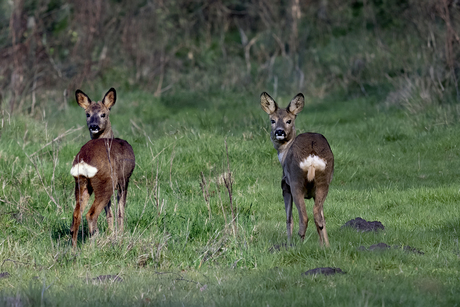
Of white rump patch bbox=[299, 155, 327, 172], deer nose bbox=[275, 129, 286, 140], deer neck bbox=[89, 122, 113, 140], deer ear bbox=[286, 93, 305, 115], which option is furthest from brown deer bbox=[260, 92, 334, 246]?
deer neck bbox=[89, 122, 113, 140]

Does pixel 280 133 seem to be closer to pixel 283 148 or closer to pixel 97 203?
pixel 283 148

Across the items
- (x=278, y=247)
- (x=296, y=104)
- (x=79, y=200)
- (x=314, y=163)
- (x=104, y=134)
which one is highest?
(x=296, y=104)

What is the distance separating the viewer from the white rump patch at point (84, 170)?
5.60 meters

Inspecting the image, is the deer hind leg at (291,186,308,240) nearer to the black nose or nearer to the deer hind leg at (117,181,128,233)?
the black nose

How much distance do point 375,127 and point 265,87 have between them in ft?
19.9

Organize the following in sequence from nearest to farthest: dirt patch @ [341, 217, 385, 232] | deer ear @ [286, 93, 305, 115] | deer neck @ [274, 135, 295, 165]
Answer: dirt patch @ [341, 217, 385, 232], deer neck @ [274, 135, 295, 165], deer ear @ [286, 93, 305, 115]

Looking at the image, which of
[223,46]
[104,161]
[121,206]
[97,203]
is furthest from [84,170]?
[223,46]

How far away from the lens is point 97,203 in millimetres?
5656

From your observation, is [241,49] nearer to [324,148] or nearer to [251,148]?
[251,148]

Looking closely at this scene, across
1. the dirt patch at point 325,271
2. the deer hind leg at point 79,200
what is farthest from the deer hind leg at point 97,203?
the dirt patch at point 325,271

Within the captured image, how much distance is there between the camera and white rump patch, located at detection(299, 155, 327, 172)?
5.51 metres

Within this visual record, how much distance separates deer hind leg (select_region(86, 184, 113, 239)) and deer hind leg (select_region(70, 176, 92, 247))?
104 mm

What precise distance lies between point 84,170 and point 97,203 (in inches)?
13.3

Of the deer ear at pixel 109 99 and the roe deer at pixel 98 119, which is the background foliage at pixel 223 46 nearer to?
the deer ear at pixel 109 99
